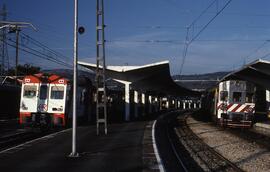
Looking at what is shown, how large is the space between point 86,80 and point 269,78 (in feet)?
55.4

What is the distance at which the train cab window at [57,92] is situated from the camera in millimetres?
24719

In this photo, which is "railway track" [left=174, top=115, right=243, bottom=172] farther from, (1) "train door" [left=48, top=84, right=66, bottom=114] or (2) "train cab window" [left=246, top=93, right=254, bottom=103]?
(2) "train cab window" [left=246, top=93, right=254, bottom=103]

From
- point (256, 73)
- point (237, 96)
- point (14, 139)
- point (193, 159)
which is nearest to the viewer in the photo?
point (193, 159)

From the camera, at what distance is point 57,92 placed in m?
24.8

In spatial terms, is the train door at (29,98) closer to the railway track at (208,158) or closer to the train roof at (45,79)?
the train roof at (45,79)

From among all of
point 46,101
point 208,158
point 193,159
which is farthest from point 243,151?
point 46,101

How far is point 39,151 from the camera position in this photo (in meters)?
15.0

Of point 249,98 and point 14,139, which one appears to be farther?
point 249,98

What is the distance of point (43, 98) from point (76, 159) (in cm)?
1208

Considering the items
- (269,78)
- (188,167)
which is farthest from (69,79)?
(269,78)

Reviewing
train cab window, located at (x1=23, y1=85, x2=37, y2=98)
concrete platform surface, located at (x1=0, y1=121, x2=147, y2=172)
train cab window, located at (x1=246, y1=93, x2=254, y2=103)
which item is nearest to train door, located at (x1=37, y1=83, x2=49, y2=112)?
train cab window, located at (x1=23, y1=85, x2=37, y2=98)

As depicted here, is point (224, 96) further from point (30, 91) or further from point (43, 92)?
point (30, 91)

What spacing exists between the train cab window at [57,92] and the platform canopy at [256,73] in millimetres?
13438

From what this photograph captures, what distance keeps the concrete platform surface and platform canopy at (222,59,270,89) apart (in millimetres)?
15688
